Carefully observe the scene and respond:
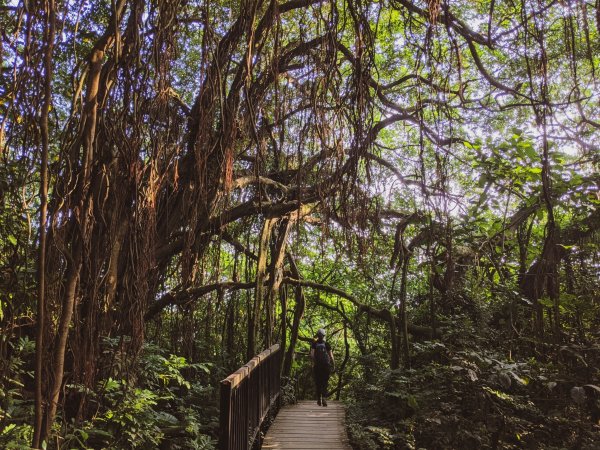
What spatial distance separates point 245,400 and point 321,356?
9.67ft

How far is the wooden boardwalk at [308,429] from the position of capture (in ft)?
14.3

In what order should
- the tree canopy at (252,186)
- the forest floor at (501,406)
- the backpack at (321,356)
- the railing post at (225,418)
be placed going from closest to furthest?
the tree canopy at (252,186)
the railing post at (225,418)
the forest floor at (501,406)
the backpack at (321,356)

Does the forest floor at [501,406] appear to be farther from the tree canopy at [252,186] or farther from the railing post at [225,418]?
the railing post at [225,418]

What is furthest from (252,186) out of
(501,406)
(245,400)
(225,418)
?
(501,406)

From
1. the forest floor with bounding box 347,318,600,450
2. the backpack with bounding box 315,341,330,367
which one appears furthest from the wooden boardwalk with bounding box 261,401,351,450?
the backpack with bounding box 315,341,330,367

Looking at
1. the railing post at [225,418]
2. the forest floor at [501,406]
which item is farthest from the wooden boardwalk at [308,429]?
the railing post at [225,418]

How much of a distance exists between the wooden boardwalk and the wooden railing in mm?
285

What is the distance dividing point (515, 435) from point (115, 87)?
475 cm

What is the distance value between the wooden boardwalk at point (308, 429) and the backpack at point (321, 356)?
23.3 inches

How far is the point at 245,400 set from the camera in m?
3.34

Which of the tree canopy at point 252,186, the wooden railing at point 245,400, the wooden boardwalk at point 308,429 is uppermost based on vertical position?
the tree canopy at point 252,186

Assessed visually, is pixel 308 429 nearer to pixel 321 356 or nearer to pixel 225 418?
pixel 321 356

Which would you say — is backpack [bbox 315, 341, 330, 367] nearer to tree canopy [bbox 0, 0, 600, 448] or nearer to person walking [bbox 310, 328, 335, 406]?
person walking [bbox 310, 328, 335, 406]

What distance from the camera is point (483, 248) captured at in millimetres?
6039
